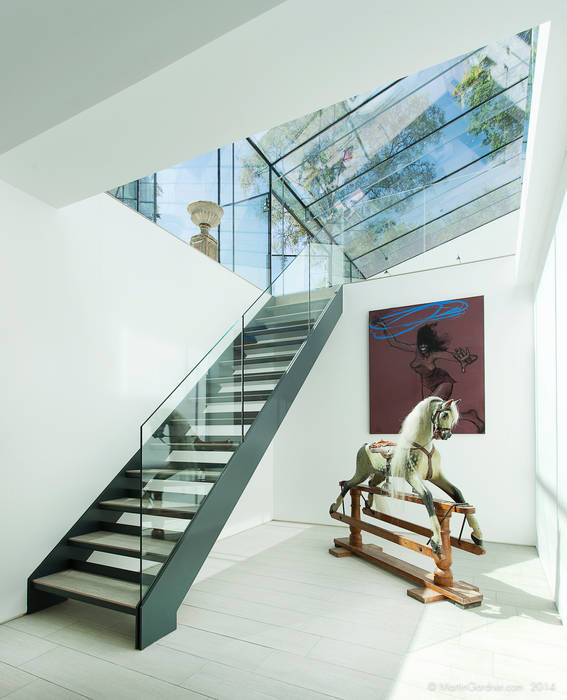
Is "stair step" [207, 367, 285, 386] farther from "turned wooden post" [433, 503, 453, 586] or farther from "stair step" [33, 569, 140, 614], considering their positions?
"turned wooden post" [433, 503, 453, 586]

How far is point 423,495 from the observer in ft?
13.5

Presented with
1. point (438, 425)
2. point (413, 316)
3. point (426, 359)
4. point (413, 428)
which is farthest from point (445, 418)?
point (413, 316)

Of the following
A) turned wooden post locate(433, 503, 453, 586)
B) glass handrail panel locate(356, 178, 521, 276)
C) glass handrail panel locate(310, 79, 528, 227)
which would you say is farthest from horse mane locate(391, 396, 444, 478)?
glass handrail panel locate(310, 79, 528, 227)

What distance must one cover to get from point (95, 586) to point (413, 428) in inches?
117

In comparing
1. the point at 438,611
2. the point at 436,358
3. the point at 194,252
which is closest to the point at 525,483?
the point at 436,358

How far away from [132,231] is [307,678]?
4173 millimetres

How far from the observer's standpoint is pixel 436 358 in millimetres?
6305

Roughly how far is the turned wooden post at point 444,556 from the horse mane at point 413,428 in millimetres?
529

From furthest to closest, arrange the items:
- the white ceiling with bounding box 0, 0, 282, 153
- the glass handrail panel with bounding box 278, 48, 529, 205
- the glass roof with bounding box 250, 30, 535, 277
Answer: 1. the glass handrail panel with bounding box 278, 48, 529, 205
2. the glass roof with bounding box 250, 30, 535, 277
3. the white ceiling with bounding box 0, 0, 282, 153

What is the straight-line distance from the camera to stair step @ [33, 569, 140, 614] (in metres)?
3.21

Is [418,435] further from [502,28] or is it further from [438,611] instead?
[502,28]

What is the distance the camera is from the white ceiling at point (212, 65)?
1.95 meters

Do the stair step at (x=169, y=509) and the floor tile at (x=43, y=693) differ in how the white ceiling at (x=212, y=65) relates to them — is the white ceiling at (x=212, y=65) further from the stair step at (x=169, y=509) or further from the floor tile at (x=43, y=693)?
the floor tile at (x=43, y=693)

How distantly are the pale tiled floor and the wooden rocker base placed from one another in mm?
72
